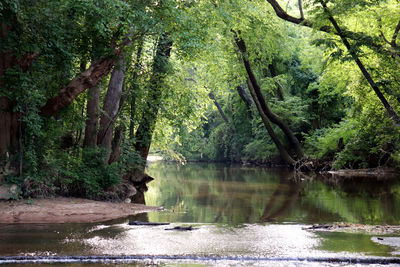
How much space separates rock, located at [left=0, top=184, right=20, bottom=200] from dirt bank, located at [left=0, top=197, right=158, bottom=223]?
0.13m

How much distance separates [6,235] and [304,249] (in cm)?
533

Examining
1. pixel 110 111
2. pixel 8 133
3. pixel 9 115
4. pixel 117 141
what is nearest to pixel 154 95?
pixel 117 141

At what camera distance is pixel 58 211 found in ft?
33.8

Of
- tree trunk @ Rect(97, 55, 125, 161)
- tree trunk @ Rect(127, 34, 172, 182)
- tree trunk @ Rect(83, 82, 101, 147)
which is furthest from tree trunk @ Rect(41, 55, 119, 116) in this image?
tree trunk @ Rect(127, 34, 172, 182)

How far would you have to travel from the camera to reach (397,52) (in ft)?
48.5

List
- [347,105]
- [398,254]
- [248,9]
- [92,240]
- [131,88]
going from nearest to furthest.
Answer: [398,254] → [92,240] → [131,88] → [248,9] → [347,105]

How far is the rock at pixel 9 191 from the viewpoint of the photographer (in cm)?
1029

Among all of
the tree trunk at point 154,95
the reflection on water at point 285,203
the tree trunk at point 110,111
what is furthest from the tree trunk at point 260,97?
the tree trunk at point 110,111

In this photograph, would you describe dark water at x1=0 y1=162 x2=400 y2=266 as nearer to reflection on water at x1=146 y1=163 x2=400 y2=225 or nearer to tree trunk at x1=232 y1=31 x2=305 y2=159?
reflection on water at x1=146 y1=163 x2=400 y2=225

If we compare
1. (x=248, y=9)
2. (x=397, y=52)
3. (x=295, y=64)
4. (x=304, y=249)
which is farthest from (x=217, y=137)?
(x=304, y=249)

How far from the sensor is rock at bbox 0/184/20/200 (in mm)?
10289

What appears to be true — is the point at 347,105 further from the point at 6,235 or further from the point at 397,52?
the point at 6,235

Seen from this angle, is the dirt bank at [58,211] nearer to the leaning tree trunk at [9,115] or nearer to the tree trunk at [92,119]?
the leaning tree trunk at [9,115]

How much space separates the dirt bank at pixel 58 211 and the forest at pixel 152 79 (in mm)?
577
